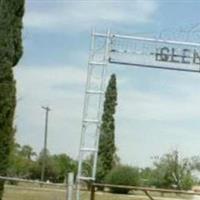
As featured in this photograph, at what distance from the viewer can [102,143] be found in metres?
57.3

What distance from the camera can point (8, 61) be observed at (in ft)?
62.7

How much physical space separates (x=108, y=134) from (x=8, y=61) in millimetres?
38481

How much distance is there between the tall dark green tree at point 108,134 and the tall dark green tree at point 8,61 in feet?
120

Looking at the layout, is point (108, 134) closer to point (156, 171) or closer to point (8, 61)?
point (156, 171)

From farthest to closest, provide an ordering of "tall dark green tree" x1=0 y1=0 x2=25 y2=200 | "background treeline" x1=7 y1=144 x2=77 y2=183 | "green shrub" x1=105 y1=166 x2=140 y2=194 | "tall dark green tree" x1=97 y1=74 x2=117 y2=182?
"background treeline" x1=7 y1=144 x2=77 y2=183 < "tall dark green tree" x1=97 y1=74 x2=117 y2=182 < "green shrub" x1=105 y1=166 x2=140 y2=194 < "tall dark green tree" x1=0 y1=0 x2=25 y2=200

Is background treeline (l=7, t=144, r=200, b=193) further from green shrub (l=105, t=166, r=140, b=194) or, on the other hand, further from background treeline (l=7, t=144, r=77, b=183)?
green shrub (l=105, t=166, r=140, b=194)

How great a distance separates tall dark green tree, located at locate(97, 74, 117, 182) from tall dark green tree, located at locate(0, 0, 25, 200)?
1439 inches

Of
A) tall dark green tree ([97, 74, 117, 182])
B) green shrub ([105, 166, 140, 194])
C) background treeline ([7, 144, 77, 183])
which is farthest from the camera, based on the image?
background treeline ([7, 144, 77, 183])

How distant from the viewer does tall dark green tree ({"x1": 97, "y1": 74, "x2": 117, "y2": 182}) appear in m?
56.3

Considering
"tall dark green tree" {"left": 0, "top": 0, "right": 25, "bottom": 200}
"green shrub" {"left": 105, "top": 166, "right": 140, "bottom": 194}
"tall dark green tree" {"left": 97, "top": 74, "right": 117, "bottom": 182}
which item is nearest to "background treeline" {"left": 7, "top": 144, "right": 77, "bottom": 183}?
"tall dark green tree" {"left": 97, "top": 74, "right": 117, "bottom": 182}

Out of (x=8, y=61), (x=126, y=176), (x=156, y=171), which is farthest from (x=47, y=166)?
(x=8, y=61)

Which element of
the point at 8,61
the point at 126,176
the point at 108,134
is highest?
the point at 108,134

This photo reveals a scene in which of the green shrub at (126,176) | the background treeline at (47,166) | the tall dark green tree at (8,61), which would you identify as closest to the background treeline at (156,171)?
the background treeline at (47,166)

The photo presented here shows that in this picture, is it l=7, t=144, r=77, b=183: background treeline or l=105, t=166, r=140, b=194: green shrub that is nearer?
l=105, t=166, r=140, b=194: green shrub
